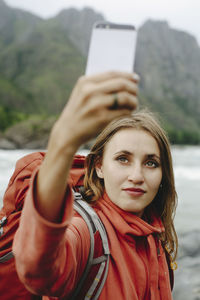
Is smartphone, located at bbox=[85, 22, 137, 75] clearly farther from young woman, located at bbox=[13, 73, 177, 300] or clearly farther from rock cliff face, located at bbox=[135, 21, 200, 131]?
rock cliff face, located at bbox=[135, 21, 200, 131]

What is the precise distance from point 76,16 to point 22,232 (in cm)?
19004

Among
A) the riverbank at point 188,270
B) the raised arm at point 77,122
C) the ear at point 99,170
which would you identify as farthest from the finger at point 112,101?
the riverbank at point 188,270

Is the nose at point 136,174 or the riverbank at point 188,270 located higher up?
the nose at point 136,174

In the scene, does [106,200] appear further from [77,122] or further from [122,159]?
[77,122]

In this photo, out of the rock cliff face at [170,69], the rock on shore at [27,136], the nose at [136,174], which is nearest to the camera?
the nose at [136,174]

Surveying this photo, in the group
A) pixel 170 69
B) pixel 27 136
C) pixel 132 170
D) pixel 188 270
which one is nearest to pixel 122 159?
pixel 132 170

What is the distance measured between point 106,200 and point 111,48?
3.10 feet

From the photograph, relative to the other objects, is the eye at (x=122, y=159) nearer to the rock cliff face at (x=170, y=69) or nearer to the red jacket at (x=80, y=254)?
the red jacket at (x=80, y=254)

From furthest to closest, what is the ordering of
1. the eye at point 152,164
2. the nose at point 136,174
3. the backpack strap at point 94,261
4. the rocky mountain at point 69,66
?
1. the rocky mountain at point 69,66
2. the eye at point 152,164
3. the nose at point 136,174
4. the backpack strap at point 94,261

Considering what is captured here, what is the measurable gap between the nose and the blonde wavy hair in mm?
230

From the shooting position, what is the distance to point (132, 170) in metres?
1.50

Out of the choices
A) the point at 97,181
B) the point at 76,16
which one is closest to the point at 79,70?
the point at 76,16

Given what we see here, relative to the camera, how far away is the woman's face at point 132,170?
1489mm

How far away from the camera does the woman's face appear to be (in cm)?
149
